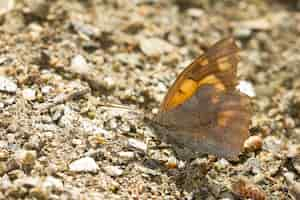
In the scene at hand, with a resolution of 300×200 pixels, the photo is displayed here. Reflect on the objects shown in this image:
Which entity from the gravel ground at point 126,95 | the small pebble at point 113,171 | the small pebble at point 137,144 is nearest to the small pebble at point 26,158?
the gravel ground at point 126,95

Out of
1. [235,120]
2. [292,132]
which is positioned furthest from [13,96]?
[292,132]

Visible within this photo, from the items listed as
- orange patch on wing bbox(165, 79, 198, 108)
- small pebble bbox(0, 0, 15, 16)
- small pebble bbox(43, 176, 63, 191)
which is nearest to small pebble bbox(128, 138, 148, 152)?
orange patch on wing bbox(165, 79, 198, 108)

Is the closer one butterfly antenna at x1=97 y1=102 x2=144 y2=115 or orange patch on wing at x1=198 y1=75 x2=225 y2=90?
orange patch on wing at x1=198 y1=75 x2=225 y2=90

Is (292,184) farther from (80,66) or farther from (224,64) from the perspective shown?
(80,66)

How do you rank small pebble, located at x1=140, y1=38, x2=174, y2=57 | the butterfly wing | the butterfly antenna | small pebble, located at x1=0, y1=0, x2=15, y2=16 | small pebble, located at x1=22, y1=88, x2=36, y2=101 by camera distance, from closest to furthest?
the butterfly wing, small pebble, located at x1=22, y1=88, x2=36, y2=101, the butterfly antenna, small pebble, located at x1=0, y1=0, x2=15, y2=16, small pebble, located at x1=140, y1=38, x2=174, y2=57

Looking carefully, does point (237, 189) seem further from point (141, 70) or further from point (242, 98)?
point (141, 70)

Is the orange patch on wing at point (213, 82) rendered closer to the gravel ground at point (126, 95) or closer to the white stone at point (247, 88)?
the gravel ground at point (126, 95)

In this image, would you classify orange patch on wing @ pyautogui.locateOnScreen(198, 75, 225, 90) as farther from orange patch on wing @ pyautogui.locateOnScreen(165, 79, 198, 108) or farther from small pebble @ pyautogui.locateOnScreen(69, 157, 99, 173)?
small pebble @ pyautogui.locateOnScreen(69, 157, 99, 173)
